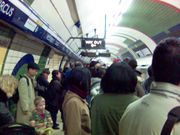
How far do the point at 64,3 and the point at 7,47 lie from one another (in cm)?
310

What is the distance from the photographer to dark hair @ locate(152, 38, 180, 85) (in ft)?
6.52

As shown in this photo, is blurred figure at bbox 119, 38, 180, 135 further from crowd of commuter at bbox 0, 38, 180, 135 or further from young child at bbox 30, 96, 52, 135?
young child at bbox 30, 96, 52, 135

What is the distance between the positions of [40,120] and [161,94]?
14.1ft

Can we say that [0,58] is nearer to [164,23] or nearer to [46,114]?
[46,114]

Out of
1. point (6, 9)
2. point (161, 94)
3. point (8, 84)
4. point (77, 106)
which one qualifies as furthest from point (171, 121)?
point (8, 84)

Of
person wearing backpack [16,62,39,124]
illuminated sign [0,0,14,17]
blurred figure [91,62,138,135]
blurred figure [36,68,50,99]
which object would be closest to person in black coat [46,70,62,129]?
blurred figure [36,68,50,99]

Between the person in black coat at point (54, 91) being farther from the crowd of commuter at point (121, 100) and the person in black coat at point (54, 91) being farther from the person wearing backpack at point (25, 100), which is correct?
the crowd of commuter at point (121, 100)

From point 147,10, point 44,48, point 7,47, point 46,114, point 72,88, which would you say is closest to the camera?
point 72,88

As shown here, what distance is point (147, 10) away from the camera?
626 inches

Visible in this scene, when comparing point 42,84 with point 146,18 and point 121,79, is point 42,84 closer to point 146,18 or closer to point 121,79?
point 121,79

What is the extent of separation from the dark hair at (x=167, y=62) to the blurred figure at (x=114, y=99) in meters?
0.95

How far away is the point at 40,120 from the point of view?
6.06m

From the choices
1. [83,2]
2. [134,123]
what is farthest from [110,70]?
[83,2]

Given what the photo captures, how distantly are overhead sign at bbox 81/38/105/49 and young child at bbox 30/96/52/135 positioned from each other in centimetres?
968
